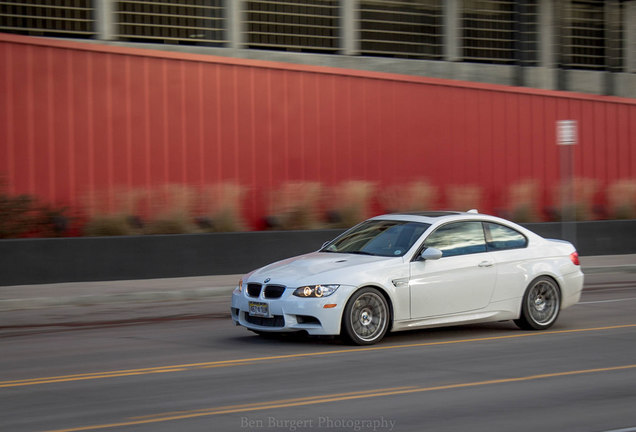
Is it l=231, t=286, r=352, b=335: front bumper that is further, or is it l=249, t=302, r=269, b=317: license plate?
l=249, t=302, r=269, b=317: license plate

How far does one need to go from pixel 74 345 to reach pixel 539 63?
22.0 meters

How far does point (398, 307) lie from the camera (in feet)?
33.0

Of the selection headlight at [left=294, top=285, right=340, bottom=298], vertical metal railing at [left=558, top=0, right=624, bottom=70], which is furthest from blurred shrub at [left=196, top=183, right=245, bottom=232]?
vertical metal railing at [left=558, top=0, right=624, bottom=70]

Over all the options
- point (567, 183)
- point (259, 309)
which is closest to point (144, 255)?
point (259, 309)

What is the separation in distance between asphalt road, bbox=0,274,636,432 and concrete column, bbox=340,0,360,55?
15.6 metres

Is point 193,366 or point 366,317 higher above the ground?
point 366,317

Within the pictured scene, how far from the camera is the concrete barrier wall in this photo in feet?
53.3

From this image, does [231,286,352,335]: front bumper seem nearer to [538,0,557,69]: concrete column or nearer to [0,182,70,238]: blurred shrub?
[0,182,70,238]: blurred shrub

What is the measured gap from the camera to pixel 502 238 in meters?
11.1

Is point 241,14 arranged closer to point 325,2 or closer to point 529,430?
point 325,2

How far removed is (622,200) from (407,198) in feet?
20.6

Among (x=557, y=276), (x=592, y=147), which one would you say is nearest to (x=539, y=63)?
(x=592, y=147)

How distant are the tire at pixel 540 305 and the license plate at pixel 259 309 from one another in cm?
321

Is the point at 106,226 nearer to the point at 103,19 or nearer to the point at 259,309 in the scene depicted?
the point at 103,19
